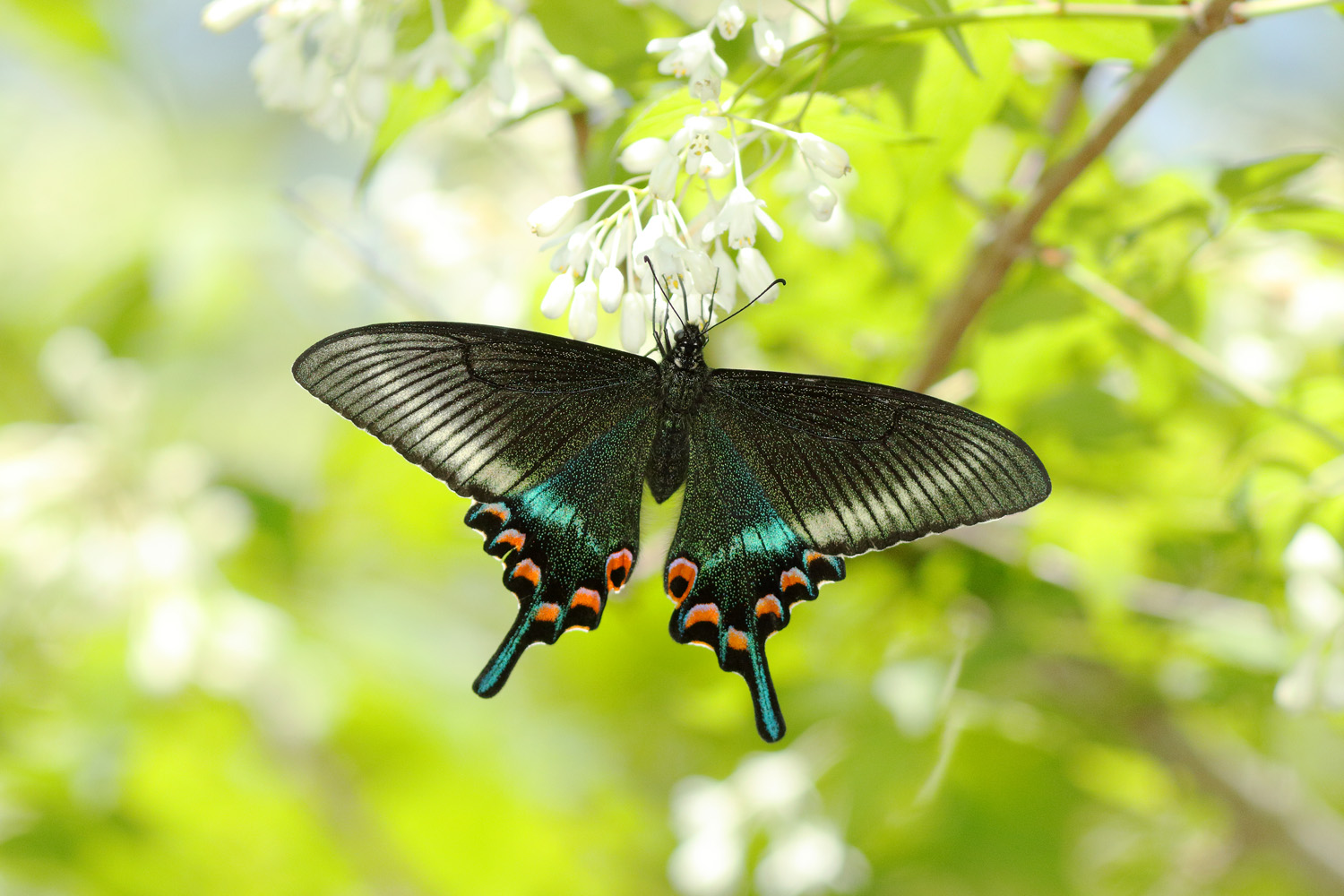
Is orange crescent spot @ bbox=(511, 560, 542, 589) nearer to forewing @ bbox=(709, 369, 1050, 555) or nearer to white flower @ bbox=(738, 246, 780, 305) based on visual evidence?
forewing @ bbox=(709, 369, 1050, 555)

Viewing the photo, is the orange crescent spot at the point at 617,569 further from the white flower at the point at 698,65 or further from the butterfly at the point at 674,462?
the white flower at the point at 698,65

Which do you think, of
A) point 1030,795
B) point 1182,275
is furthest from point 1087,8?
point 1030,795

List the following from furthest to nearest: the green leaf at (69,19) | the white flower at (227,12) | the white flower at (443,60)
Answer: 1. the green leaf at (69,19)
2. the white flower at (227,12)
3. the white flower at (443,60)

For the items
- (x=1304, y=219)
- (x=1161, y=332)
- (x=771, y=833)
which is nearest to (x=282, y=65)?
(x=1161, y=332)

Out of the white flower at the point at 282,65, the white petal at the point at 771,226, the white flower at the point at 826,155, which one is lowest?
the white petal at the point at 771,226

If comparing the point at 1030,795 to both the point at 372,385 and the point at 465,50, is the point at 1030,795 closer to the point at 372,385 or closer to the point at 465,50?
the point at 372,385

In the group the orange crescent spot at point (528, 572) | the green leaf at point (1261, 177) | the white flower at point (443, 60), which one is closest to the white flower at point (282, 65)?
the white flower at point (443, 60)

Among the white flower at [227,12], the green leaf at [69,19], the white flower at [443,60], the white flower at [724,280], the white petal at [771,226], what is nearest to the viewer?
the white petal at [771,226]
